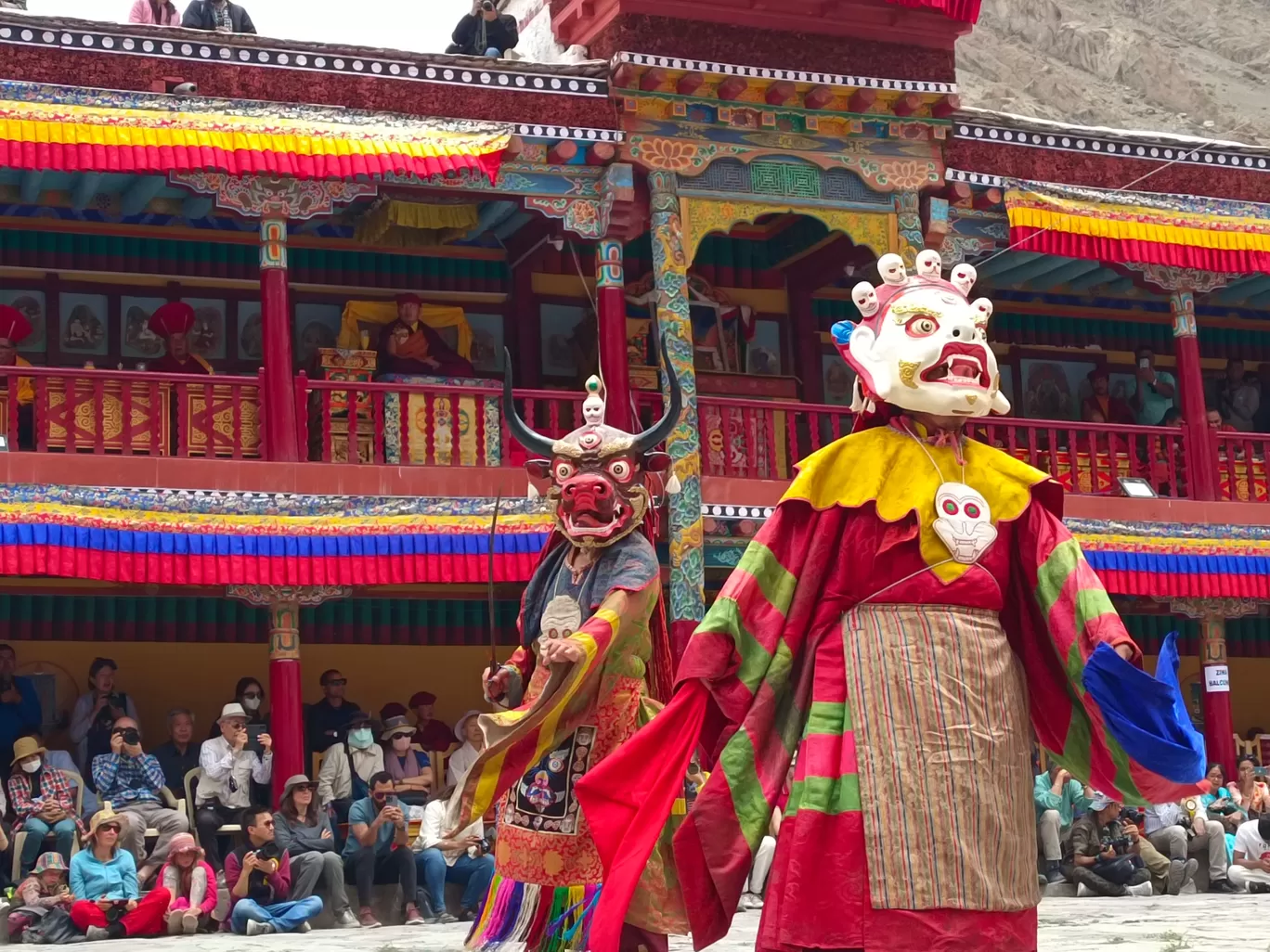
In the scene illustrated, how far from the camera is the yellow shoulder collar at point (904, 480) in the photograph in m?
5.77

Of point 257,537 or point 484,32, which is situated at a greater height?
point 484,32

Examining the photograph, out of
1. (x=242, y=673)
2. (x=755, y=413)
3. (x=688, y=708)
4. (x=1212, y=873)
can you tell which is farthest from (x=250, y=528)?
(x=688, y=708)

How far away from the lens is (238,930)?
10.3 m

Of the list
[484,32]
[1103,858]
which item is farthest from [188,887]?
[484,32]

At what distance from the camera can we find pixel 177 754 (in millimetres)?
12750

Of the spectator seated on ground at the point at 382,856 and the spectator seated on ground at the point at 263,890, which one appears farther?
the spectator seated on ground at the point at 382,856

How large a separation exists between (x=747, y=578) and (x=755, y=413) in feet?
32.0

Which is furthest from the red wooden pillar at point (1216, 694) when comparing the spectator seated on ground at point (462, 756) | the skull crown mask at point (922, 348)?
the skull crown mask at point (922, 348)

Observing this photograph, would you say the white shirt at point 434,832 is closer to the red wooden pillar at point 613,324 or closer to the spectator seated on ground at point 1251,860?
the red wooden pillar at point 613,324

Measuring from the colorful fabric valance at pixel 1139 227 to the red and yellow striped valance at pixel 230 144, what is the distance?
14.0 ft

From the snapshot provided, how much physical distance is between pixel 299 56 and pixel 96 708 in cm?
453

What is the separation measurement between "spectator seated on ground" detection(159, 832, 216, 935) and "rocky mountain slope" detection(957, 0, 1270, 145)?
113ft

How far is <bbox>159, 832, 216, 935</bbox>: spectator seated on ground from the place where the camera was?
1027cm

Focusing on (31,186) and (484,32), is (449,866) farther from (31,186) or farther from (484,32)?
(484,32)
